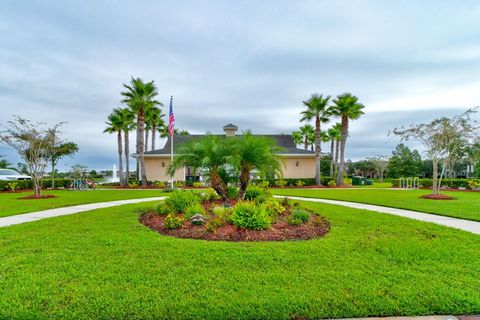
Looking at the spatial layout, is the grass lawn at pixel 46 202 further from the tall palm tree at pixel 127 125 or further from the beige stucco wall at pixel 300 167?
the beige stucco wall at pixel 300 167

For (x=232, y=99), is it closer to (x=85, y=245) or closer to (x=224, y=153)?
(x=224, y=153)

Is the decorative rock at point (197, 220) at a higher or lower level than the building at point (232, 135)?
lower

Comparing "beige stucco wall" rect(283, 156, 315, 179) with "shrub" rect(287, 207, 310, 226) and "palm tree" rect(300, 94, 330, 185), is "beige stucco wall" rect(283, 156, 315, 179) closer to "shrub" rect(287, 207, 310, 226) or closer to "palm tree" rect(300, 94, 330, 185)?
"palm tree" rect(300, 94, 330, 185)

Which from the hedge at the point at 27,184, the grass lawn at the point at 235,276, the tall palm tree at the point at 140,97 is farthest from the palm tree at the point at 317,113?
the hedge at the point at 27,184

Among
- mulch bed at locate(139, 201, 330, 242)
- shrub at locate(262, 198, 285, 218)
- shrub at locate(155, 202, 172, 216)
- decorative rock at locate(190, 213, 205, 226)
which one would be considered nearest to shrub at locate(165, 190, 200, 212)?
shrub at locate(155, 202, 172, 216)

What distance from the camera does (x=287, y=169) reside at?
26172 millimetres

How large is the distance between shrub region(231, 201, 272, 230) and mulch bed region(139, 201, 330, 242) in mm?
111

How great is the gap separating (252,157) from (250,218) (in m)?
2.65

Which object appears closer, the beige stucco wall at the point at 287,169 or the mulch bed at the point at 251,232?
the mulch bed at the point at 251,232

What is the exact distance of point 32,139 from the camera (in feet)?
51.8

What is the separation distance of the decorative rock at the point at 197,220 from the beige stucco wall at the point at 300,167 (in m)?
20.4

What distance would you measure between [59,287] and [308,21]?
1166 cm

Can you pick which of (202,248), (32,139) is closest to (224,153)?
(202,248)

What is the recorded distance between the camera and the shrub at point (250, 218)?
5.71 metres
